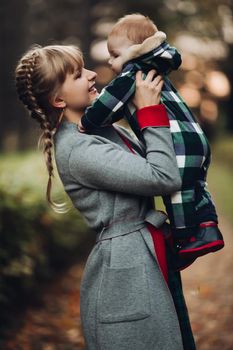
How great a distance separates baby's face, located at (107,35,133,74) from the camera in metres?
2.83

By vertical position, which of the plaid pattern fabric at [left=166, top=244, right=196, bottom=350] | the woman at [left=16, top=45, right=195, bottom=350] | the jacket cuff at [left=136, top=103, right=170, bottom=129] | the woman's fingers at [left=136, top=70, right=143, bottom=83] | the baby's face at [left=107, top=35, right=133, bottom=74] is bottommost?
the plaid pattern fabric at [left=166, top=244, right=196, bottom=350]

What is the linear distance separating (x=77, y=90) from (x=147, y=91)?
1.20 ft

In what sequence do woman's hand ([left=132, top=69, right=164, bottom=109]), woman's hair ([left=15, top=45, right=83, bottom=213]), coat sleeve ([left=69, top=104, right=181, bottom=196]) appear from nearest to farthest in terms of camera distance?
coat sleeve ([left=69, top=104, right=181, bottom=196]), woman's hand ([left=132, top=69, right=164, bottom=109]), woman's hair ([left=15, top=45, right=83, bottom=213])

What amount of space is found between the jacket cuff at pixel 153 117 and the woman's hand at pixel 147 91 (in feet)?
0.09

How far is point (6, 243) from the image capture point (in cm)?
535

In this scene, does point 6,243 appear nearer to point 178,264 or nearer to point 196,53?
point 178,264

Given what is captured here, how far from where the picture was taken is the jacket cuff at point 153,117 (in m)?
2.63

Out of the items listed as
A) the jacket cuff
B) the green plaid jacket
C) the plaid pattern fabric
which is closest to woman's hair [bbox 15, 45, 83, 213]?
the green plaid jacket

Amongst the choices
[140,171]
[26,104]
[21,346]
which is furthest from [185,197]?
[21,346]

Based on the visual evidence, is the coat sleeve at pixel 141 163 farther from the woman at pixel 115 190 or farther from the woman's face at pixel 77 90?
the woman's face at pixel 77 90

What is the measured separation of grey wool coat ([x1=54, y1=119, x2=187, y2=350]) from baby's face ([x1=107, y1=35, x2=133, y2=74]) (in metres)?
0.33

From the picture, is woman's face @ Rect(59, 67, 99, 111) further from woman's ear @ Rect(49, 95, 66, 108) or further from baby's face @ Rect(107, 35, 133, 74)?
baby's face @ Rect(107, 35, 133, 74)

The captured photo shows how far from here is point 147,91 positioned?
266 cm

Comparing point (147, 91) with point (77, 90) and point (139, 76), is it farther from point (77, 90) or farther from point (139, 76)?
point (77, 90)
